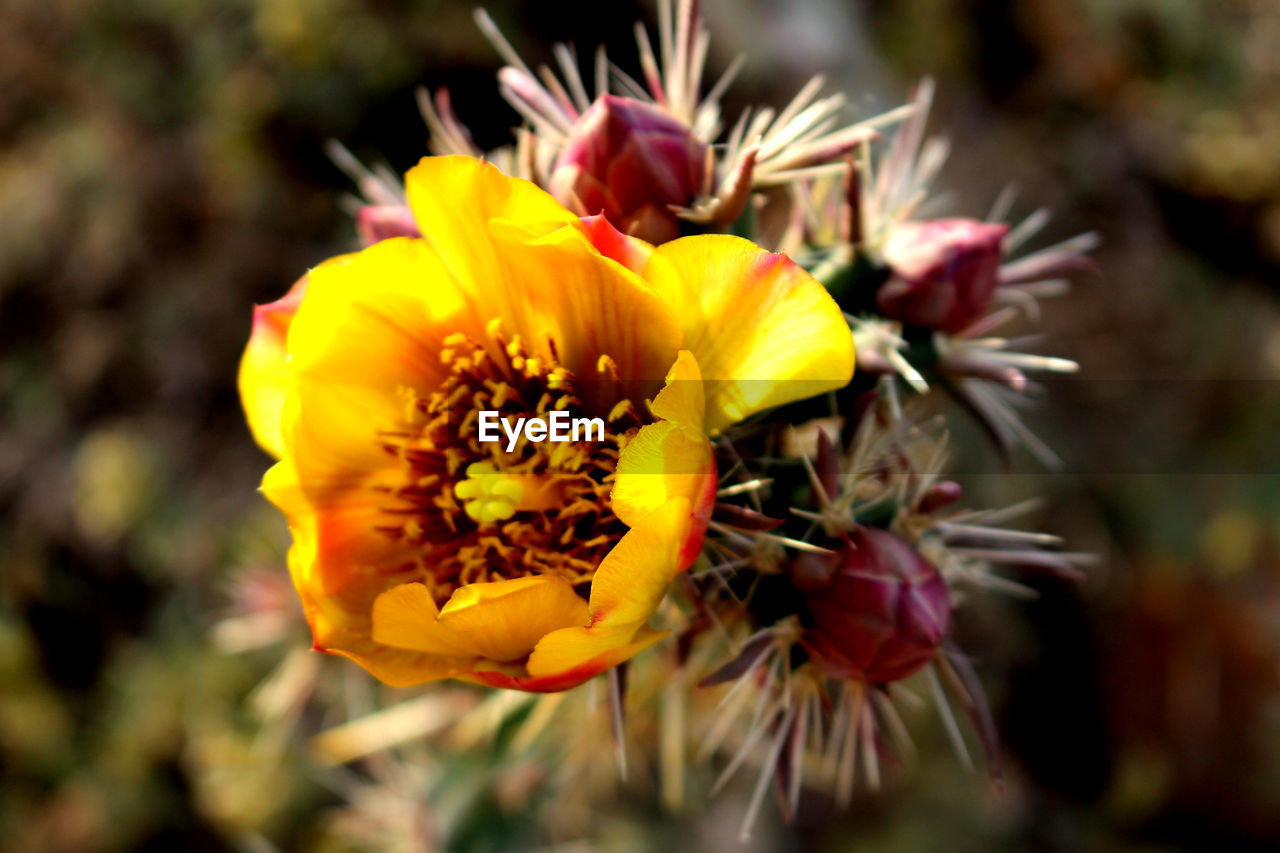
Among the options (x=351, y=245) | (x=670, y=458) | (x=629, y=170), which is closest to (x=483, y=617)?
(x=670, y=458)

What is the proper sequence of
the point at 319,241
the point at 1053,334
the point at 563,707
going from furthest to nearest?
the point at 1053,334 → the point at 319,241 → the point at 563,707

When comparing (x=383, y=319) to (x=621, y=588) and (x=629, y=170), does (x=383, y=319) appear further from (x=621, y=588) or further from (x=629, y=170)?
(x=621, y=588)

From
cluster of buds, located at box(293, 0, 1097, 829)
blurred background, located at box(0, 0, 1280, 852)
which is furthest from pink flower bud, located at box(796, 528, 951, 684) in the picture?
blurred background, located at box(0, 0, 1280, 852)

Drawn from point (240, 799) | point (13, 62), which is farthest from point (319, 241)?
point (240, 799)

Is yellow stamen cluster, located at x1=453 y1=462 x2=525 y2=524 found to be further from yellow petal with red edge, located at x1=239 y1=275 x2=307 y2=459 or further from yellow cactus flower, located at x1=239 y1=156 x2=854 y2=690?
yellow petal with red edge, located at x1=239 y1=275 x2=307 y2=459

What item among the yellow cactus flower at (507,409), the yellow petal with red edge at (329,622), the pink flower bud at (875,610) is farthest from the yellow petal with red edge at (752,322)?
the yellow petal with red edge at (329,622)

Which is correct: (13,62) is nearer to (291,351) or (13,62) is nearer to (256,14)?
(256,14)

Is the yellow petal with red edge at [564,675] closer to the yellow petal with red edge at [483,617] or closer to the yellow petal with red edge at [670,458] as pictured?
the yellow petal with red edge at [483,617]
